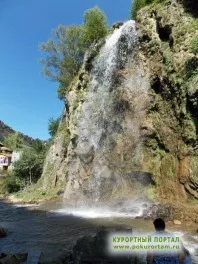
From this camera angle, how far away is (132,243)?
945 centimetres

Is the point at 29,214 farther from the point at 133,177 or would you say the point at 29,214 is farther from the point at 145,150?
the point at 145,150

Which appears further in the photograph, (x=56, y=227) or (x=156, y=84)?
(x=156, y=84)

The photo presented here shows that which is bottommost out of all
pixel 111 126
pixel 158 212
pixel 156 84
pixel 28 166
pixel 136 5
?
pixel 158 212

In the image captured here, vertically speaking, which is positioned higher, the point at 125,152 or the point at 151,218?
the point at 125,152

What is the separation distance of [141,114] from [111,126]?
283 cm

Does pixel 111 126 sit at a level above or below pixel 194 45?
below

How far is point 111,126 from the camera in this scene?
2570 centimetres

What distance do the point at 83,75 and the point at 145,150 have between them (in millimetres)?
12138

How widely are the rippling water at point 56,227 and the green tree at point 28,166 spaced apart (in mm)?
19913

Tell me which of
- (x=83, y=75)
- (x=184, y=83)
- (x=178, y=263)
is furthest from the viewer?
(x=83, y=75)

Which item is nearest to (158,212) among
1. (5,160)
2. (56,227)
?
(56,227)

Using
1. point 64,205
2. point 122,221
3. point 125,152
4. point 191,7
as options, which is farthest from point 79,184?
point 191,7

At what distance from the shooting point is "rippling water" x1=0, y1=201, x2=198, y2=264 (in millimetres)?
13052

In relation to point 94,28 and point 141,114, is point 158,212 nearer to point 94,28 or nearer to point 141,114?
point 141,114
